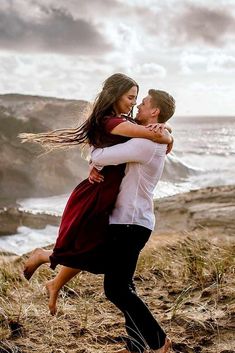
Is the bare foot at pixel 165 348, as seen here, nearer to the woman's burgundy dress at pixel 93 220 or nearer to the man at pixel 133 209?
the man at pixel 133 209

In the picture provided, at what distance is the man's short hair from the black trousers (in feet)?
2.32

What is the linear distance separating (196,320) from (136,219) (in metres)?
1.18

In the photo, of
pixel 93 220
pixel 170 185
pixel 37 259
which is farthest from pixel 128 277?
pixel 170 185

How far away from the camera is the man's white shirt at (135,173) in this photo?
3016 millimetres

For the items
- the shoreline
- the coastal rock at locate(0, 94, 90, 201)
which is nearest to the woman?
the shoreline

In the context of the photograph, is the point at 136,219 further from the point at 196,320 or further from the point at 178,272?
the point at 178,272

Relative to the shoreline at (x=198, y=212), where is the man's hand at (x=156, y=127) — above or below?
above

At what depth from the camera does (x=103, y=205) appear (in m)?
3.06

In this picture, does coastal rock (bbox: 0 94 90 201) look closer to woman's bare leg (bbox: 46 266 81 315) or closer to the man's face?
woman's bare leg (bbox: 46 266 81 315)

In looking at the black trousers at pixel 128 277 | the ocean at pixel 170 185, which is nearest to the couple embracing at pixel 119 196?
the black trousers at pixel 128 277

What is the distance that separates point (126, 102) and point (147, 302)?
6.78 ft

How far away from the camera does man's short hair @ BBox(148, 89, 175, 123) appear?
10.4 ft

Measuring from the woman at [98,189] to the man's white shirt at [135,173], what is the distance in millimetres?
42

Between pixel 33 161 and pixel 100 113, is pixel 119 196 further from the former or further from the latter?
pixel 33 161
